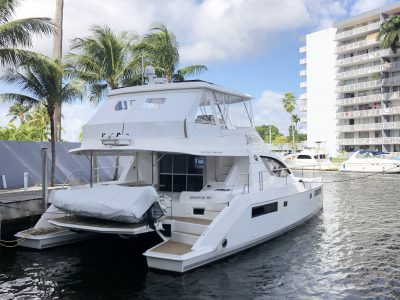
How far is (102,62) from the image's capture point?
72.4 ft

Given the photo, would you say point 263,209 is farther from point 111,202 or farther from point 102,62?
point 102,62

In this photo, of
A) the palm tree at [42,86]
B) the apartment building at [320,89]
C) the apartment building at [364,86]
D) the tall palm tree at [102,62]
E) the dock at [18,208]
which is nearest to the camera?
the dock at [18,208]

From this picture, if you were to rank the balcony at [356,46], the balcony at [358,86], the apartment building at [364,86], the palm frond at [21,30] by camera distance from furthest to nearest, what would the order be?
the balcony at [356,46] < the balcony at [358,86] < the apartment building at [364,86] < the palm frond at [21,30]

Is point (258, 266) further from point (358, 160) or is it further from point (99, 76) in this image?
point (358, 160)

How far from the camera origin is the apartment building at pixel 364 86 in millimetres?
60219

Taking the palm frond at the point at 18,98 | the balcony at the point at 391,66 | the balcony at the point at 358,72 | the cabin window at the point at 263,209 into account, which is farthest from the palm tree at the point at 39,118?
the balcony at the point at 391,66

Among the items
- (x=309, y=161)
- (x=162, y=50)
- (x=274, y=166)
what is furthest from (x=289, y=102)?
(x=274, y=166)

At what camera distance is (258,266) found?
31.6 ft

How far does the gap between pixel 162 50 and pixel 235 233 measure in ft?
54.5

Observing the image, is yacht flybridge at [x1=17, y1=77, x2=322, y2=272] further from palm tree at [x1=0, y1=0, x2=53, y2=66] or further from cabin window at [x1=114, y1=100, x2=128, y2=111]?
palm tree at [x1=0, y1=0, x2=53, y2=66]

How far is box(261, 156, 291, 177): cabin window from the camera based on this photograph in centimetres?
1328

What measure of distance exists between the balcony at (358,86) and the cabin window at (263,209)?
5656 cm

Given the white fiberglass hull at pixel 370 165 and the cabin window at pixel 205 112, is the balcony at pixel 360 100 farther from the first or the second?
the cabin window at pixel 205 112

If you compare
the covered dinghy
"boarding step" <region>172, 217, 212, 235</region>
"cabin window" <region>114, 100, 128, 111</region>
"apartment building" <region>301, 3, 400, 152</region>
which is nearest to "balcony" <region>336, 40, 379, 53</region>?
"apartment building" <region>301, 3, 400, 152</region>
